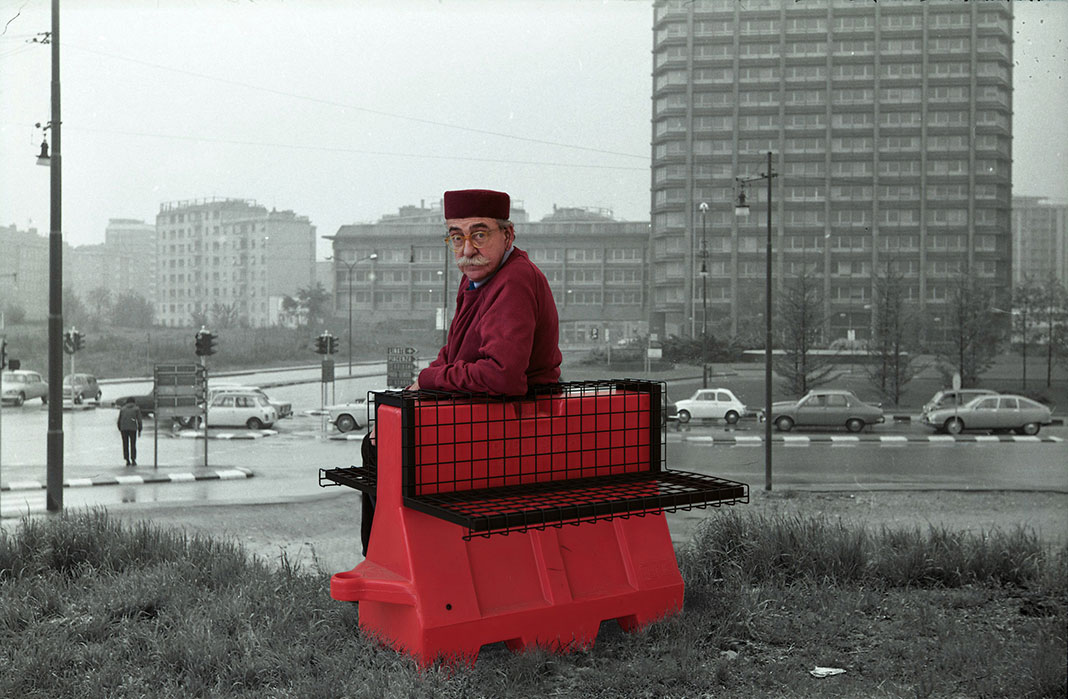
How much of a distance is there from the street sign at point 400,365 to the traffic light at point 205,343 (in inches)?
63.7

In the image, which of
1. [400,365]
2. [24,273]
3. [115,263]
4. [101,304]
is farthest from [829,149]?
[24,273]

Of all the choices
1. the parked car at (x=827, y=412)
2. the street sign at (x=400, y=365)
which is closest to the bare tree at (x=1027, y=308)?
the parked car at (x=827, y=412)

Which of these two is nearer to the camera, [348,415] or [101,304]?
[101,304]

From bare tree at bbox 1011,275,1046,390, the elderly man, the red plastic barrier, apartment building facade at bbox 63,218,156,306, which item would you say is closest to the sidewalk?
bare tree at bbox 1011,275,1046,390

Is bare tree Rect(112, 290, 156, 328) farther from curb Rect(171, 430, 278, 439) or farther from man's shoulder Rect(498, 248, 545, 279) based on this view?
man's shoulder Rect(498, 248, 545, 279)

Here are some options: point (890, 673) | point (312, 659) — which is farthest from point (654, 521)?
point (312, 659)

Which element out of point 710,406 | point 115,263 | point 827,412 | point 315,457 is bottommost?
point 315,457

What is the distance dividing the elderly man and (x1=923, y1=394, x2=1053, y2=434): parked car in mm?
8043

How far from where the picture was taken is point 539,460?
304 centimetres

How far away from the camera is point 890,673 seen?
3.06 m

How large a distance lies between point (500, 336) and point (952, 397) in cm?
863

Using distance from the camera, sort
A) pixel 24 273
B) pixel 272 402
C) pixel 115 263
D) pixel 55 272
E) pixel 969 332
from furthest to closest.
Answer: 1. pixel 969 332
2. pixel 272 402
3. pixel 115 263
4. pixel 24 273
5. pixel 55 272

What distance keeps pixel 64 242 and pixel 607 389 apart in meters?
6.09

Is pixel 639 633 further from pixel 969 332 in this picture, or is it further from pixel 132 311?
pixel 969 332
